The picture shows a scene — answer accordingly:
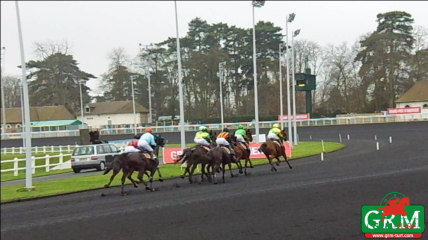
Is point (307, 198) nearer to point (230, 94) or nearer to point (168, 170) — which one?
point (168, 170)

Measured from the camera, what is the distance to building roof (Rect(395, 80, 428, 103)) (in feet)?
171

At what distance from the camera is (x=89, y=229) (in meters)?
8.74

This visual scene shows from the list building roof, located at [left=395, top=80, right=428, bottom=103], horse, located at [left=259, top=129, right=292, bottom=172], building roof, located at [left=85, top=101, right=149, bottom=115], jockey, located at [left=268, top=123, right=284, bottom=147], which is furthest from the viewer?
building roof, located at [left=395, top=80, right=428, bottom=103]

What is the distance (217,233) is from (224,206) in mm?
2732

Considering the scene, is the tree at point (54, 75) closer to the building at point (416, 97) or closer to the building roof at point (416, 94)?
the building at point (416, 97)

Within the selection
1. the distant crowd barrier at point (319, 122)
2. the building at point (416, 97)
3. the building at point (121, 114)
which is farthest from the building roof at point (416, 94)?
the building at point (121, 114)

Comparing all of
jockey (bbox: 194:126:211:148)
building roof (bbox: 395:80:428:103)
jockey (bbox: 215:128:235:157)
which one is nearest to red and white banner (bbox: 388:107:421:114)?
building roof (bbox: 395:80:428:103)

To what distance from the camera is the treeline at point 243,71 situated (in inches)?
422

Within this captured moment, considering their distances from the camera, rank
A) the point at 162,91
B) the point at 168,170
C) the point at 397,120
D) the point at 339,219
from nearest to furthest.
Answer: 1. the point at 339,219
2. the point at 168,170
3. the point at 162,91
4. the point at 397,120

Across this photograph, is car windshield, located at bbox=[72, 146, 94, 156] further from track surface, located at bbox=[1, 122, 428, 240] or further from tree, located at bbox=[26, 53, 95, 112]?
tree, located at bbox=[26, 53, 95, 112]

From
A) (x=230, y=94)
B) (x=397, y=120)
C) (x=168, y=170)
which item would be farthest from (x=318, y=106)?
(x=168, y=170)

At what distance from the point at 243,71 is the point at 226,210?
78.3 feet

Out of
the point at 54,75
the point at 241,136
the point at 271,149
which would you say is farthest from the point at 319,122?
the point at 54,75

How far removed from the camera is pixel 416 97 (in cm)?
5384
